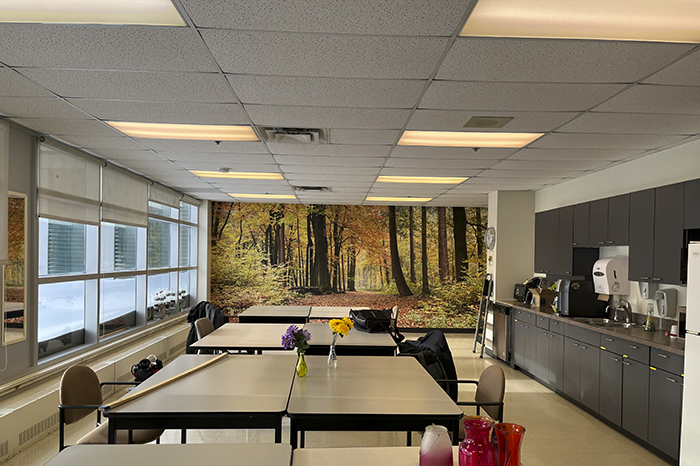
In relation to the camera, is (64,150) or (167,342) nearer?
Answer: (64,150)

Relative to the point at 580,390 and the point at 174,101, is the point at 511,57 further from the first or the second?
the point at 580,390

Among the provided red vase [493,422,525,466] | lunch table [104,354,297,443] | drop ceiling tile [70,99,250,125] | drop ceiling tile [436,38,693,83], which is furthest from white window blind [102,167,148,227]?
red vase [493,422,525,466]

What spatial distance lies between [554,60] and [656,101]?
3.66ft

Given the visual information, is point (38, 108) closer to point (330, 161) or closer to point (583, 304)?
point (330, 161)

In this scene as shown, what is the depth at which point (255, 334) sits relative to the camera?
4840 millimetres

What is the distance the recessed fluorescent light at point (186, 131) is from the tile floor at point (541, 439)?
2.69m

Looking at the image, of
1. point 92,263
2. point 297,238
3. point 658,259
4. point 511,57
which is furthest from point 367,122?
point 297,238

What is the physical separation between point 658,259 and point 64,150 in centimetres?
576

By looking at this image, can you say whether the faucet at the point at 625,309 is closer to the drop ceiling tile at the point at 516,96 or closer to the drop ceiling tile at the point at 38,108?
the drop ceiling tile at the point at 516,96

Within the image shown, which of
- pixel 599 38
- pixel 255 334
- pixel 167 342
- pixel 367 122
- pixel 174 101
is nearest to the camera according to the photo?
pixel 599 38

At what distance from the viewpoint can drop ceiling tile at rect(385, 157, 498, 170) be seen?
4.91m

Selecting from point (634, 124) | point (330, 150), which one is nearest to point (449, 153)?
point (330, 150)

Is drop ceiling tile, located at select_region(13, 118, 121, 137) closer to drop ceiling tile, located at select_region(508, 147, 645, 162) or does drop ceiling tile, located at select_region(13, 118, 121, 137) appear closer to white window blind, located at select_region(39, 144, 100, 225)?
white window blind, located at select_region(39, 144, 100, 225)

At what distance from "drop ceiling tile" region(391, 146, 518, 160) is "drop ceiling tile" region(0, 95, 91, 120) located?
8.95ft
